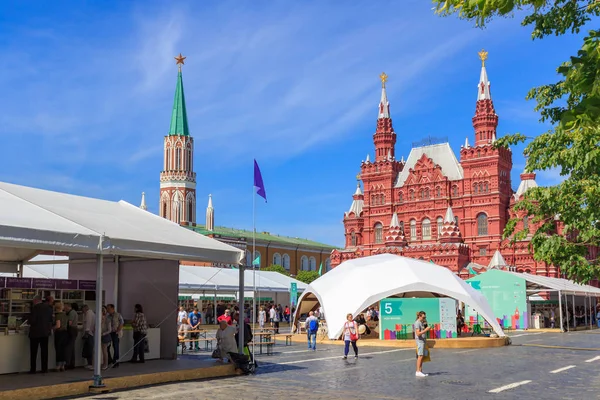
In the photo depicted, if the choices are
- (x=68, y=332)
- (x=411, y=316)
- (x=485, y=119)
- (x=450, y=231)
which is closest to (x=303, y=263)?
(x=450, y=231)

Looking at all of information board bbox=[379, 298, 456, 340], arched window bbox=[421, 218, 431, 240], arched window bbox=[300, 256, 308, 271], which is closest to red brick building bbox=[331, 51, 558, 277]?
arched window bbox=[421, 218, 431, 240]

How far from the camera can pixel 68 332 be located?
44.5 ft

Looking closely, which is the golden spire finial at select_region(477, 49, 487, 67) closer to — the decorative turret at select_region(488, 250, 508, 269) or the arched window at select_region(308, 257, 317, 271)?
the decorative turret at select_region(488, 250, 508, 269)

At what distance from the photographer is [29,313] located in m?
13.4

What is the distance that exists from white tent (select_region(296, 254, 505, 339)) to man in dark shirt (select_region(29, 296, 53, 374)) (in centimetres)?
1439

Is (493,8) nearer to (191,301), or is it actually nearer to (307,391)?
(307,391)

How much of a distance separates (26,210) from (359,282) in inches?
664

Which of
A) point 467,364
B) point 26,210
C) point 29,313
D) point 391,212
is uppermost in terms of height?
point 391,212

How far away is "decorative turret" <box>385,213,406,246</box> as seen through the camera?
2616 inches

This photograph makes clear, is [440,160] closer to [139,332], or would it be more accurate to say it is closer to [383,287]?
[383,287]

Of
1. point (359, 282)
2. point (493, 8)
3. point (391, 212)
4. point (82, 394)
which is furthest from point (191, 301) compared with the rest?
point (493, 8)

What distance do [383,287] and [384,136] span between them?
1926 inches

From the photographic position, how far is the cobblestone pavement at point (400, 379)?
38.2 feet

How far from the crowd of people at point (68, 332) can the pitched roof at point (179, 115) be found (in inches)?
3101
